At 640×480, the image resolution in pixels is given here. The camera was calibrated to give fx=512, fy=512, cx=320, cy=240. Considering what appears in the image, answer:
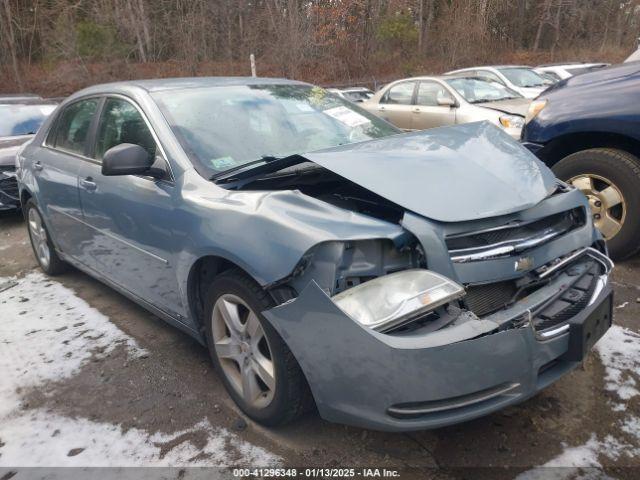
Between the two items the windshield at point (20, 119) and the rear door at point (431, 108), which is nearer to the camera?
the windshield at point (20, 119)

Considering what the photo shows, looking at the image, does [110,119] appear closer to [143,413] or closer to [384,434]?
[143,413]

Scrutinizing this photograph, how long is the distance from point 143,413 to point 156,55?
26543mm

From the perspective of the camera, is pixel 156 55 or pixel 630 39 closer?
pixel 156 55

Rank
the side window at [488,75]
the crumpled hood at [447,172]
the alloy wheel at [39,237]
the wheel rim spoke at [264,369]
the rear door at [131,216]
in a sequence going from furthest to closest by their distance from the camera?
1. the side window at [488,75]
2. the alloy wheel at [39,237]
3. the rear door at [131,216]
4. the wheel rim spoke at [264,369]
5. the crumpled hood at [447,172]

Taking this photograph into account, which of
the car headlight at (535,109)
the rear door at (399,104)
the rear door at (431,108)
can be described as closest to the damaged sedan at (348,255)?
the car headlight at (535,109)

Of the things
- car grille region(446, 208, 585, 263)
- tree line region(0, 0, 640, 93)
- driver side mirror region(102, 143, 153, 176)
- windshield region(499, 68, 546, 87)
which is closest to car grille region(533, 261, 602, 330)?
car grille region(446, 208, 585, 263)

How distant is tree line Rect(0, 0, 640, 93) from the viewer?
23.9m

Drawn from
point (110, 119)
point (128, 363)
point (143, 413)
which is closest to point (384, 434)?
point (143, 413)

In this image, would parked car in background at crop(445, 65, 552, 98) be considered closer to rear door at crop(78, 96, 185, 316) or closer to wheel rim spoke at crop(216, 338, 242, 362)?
rear door at crop(78, 96, 185, 316)

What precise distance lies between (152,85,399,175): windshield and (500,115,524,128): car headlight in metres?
4.55

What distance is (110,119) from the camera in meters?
3.45

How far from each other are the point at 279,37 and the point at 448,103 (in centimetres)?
1758

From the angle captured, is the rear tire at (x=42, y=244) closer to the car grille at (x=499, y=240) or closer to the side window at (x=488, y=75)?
the car grille at (x=499, y=240)

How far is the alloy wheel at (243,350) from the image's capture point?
7.52 feet
